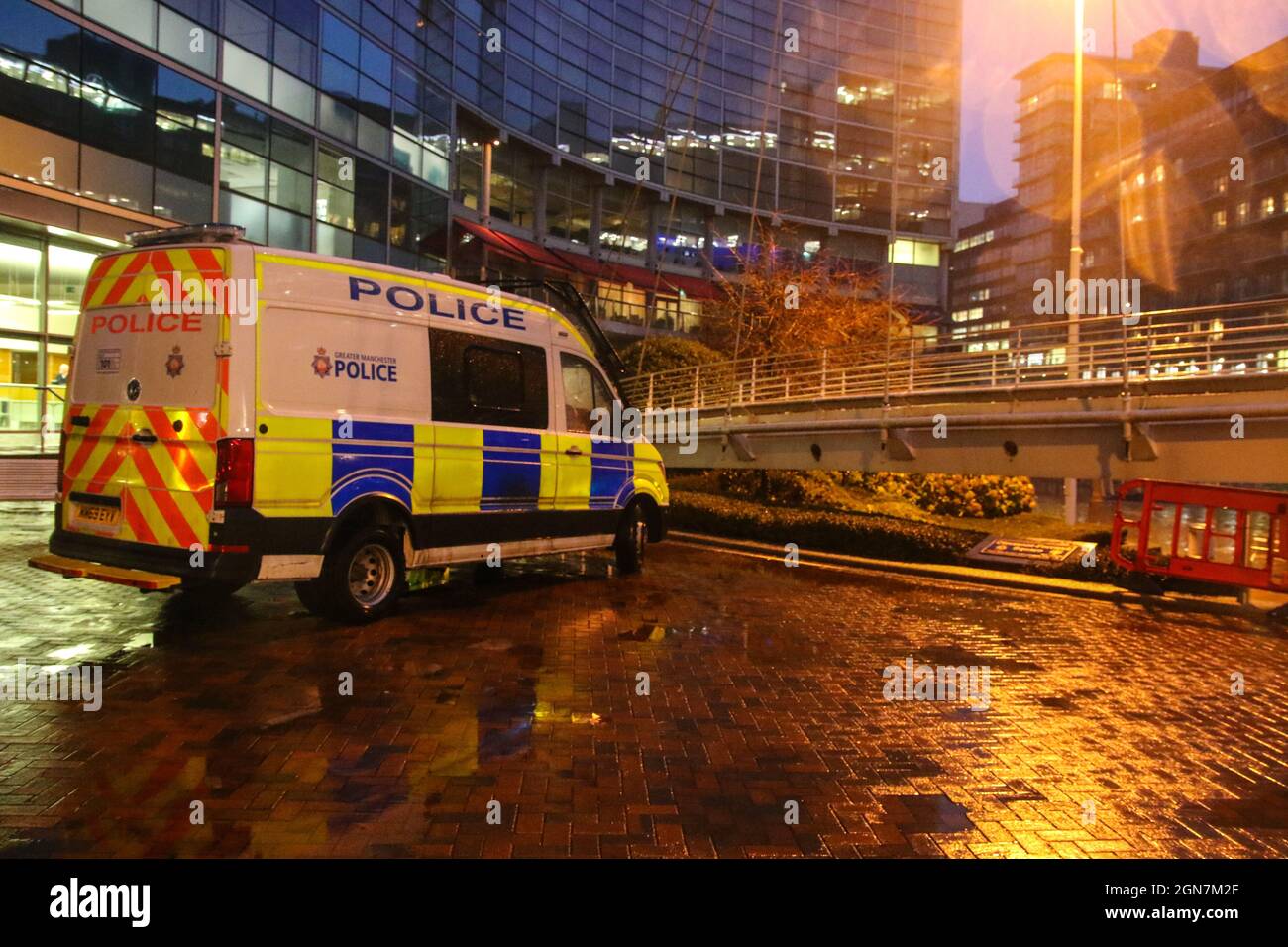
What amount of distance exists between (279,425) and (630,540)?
185 inches

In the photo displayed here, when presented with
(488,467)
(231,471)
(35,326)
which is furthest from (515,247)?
(231,471)

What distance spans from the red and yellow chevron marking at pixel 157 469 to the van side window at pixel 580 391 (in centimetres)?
367

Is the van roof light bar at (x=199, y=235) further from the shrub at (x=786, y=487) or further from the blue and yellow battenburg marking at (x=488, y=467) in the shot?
the shrub at (x=786, y=487)

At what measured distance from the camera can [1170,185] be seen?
211 feet

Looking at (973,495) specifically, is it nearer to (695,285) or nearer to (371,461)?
(371,461)

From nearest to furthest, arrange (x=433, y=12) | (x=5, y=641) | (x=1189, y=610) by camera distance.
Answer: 1. (x=5, y=641)
2. (x=1189, y=610)
3. (x=433, y=12)

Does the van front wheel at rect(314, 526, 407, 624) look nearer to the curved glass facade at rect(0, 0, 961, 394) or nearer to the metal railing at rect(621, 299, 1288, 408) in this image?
the metal railing at rect(621, 299, 1288, 408)

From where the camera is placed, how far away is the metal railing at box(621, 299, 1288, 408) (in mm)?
12875

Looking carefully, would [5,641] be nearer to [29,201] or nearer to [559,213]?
[29,201]

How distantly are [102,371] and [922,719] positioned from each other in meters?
6.16

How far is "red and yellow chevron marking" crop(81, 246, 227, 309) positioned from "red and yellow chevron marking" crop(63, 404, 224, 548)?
0.81 meters

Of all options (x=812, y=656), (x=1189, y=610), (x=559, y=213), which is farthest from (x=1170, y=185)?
(x=812, y=656)

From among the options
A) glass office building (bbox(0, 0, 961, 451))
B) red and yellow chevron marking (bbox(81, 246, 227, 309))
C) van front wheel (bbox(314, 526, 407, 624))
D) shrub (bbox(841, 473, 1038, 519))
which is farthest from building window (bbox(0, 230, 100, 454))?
shrub (bbox(841, 473, 1038, 519))

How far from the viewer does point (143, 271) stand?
21.8 ft
